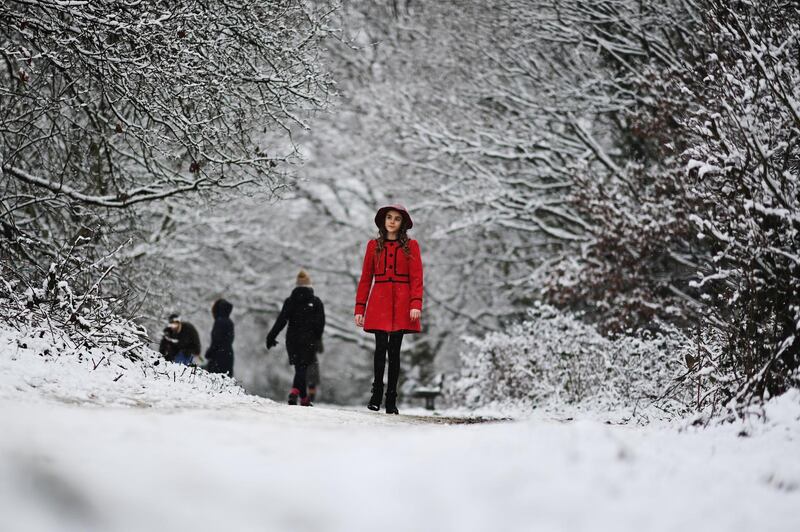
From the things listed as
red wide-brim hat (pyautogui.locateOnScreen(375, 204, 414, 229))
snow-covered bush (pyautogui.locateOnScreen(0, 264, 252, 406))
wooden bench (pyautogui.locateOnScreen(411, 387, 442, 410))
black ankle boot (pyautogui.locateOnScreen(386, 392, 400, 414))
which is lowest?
wooden bench (pyautogui.locateOnScreen(411, 387, 442, 410))

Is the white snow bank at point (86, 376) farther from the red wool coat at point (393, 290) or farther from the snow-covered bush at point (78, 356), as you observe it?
the red wool coat at point (393, 290)

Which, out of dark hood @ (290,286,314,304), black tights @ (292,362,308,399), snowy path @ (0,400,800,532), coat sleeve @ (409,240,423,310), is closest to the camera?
snowy path @ (0,400,800,532)

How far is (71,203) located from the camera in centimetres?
860

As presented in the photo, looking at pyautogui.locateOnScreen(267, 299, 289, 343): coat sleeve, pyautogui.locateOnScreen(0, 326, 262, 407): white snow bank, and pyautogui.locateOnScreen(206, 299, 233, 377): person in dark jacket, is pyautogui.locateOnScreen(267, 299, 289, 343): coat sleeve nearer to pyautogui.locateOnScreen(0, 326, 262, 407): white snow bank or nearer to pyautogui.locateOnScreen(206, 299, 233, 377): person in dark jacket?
pyautogui.locateOnScreen(0, 326, 262, 407): white snow bank

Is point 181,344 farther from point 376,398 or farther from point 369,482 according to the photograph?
point 369,482

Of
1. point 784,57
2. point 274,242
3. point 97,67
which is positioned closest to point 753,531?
point 784,57

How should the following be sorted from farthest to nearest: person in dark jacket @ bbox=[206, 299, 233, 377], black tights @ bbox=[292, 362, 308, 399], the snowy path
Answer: person in dark jacket @ bbox=[206, 299, 233, 377] < black tights @ bbox=[292, 362, 308, 399] < the snowy path

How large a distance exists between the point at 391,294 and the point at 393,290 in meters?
0.04

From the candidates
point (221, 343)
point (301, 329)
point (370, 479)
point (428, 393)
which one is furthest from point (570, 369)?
point (370, 479)

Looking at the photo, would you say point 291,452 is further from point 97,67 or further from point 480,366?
point 480,366

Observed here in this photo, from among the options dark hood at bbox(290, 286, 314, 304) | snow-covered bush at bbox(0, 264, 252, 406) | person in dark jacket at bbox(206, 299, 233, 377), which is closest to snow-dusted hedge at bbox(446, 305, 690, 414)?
dark hood at bbox(290, 286, 314, 304)

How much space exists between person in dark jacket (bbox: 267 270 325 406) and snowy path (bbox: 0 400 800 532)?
5.53 m

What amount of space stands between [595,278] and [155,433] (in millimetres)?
10134

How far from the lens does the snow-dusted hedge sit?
9.33 meters
